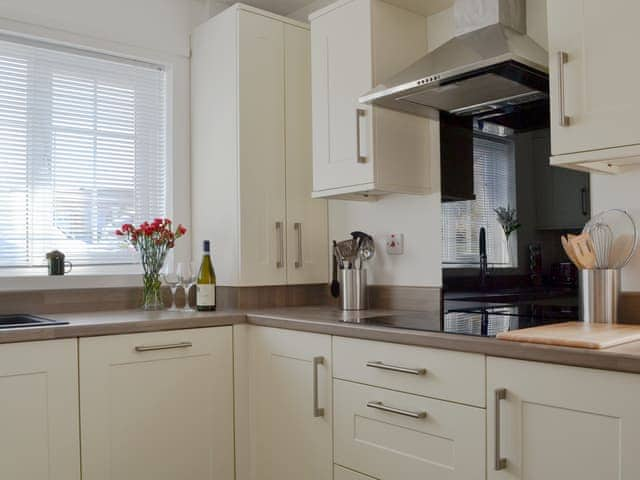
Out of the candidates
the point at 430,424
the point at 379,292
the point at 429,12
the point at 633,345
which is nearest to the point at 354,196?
the point at 379,292

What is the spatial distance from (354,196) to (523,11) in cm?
100

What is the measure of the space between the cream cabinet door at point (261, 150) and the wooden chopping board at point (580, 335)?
4.69ft

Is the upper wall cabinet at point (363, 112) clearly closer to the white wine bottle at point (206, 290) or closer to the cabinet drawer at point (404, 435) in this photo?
the white wine bottle at point (206, 290)

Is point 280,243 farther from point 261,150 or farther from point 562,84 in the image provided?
point 562,84

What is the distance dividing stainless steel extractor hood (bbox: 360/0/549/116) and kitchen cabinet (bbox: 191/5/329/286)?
2.44 feet

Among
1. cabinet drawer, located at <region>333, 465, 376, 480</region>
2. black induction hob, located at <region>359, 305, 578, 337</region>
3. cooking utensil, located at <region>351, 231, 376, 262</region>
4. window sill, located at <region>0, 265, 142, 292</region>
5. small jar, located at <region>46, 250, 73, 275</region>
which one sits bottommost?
cabinet drawer, located at <region>333, 465, 376, 480</region>

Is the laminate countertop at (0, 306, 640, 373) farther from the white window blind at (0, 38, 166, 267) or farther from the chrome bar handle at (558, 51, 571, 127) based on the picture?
the chrome bar handle at (558, 51, 571, 127)

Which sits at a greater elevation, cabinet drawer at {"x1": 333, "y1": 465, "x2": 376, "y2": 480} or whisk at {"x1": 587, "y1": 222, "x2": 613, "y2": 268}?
whisk at {"x1": 587, "y1": 222, "x2": 613, "y2": 268}

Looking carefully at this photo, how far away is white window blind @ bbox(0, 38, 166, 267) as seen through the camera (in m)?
2.78

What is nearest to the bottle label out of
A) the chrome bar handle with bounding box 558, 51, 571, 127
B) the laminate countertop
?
the laminate countertop

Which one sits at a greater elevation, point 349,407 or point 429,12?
point 429,12

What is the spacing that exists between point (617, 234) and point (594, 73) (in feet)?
1.77

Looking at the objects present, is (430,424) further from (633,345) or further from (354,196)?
(354,196)

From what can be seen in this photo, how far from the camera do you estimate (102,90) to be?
3.04 meters
